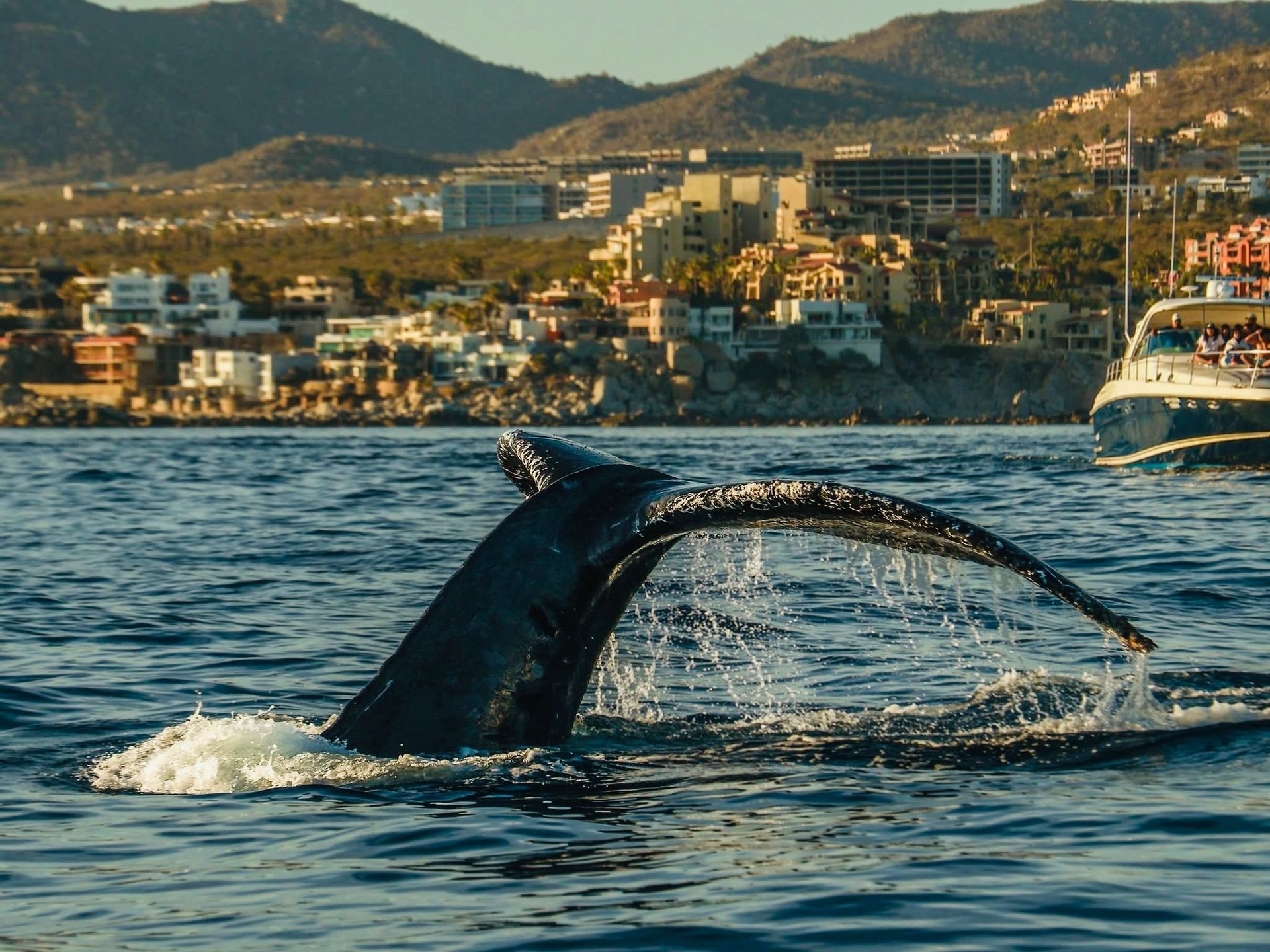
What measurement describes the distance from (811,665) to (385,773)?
15.3ft

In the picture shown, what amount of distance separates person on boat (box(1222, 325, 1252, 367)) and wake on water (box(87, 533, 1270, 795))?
2694 cm

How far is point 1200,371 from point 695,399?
94190 mm

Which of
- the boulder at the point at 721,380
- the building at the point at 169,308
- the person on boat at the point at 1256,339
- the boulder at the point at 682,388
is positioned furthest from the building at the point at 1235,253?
the person on boat at the point at 1256,339

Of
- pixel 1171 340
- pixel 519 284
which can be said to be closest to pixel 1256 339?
pixel 1171 340

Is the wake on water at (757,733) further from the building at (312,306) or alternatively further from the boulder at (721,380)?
the building at (312,306)

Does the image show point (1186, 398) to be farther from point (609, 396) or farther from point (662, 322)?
point (662, 322)

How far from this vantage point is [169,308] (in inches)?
6137

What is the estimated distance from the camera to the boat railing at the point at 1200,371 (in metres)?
37.4

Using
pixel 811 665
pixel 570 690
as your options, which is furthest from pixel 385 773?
pixel 811 665

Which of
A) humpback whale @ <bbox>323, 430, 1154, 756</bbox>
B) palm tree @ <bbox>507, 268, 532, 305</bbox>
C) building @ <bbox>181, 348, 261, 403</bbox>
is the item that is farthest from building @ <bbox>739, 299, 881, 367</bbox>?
humpback whale @ <bbox>323, 430, 1154, 756</bbox>

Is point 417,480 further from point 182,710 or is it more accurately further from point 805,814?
point 805,814

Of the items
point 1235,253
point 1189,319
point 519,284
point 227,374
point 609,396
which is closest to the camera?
point 1189,319

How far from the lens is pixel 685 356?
442 feet

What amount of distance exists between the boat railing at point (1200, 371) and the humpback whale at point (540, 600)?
99.6 feet
